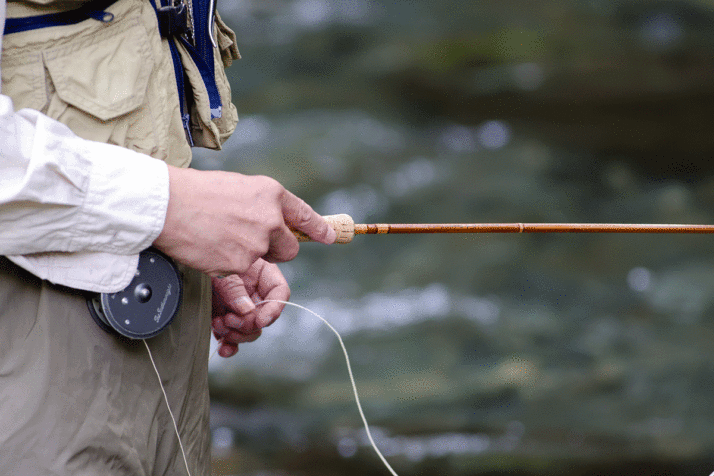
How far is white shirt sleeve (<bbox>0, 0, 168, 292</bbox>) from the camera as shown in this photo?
2.03 feet

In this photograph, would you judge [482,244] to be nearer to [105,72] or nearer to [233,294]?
[233,294]

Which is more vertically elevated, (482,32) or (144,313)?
(144,313)

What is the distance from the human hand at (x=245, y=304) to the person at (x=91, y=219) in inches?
9.6

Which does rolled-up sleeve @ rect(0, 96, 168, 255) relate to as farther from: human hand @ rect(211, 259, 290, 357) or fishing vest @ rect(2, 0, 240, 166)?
human hand @ rect(211, 259, 290, 357)

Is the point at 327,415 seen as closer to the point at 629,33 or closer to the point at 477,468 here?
the point at 477,468

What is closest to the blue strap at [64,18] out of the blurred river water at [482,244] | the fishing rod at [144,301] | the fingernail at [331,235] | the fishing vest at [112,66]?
the fishing vest at [112,66]

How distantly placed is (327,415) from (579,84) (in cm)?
244

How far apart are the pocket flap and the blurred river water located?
226 centimetres

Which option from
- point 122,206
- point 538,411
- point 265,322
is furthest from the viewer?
point 538,411

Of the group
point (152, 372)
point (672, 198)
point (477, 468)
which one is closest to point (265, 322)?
point (152, 372)

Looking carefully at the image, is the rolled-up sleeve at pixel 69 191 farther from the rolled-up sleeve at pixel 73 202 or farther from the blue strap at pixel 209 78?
the blue strap at pixel 209 78

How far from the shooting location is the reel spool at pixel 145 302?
0.72 m

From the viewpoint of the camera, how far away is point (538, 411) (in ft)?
9.95

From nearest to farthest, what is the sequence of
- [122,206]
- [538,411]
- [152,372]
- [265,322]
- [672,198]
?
1. [122,206]
2. [152,372]
3. [265,322]
4. [538,411]
5. [672,198]
